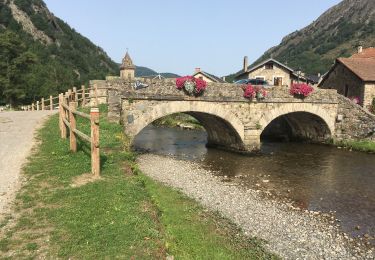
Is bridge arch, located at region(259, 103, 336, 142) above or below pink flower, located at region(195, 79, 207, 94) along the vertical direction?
below

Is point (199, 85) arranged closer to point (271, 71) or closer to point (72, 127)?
point (72, 127)

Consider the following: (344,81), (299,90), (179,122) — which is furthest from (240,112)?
(179,122)

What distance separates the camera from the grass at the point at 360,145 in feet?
82.0

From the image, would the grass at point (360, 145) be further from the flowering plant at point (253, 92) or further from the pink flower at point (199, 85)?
the pink flower at point (199, 85)

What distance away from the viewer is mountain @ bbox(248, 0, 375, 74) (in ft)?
371

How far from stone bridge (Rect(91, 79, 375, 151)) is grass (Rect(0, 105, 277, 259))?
658cm

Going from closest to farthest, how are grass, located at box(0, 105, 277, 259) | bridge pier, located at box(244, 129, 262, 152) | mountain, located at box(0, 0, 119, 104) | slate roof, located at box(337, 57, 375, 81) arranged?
grass, located at box(0, 105, 277, 259)
bridge pier, located at box(244, 129, 262, 152)
slate roof, located at box(337, 57, 375, 81)
mountain, located at box(0, 0, 119, 104)

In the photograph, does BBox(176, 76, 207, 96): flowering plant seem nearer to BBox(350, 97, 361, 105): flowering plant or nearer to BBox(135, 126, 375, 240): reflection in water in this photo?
BBox(135, 126, 375, 240): reflection in water

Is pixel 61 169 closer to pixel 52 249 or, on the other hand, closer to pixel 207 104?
pixel 52 249

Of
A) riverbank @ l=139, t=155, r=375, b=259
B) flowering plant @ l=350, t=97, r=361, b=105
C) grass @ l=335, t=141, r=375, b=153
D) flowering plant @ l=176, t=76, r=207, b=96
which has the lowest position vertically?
riverbank @ l=139, t=155, r=375, b=259

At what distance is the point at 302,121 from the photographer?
2984 centimetres

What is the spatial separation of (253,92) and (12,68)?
33.3 m

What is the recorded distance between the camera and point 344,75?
1364 inches

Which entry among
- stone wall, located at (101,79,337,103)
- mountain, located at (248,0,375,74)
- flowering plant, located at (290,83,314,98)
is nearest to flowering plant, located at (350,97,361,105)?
stone wall, located at (101,79,337,103)
